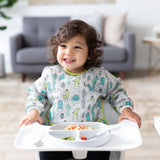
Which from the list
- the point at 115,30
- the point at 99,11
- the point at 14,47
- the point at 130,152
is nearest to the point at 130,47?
the point at 115,30

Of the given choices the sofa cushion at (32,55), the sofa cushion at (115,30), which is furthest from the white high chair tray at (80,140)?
the sofa cushion at (115,30)

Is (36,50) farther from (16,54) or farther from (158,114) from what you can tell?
(158,114)

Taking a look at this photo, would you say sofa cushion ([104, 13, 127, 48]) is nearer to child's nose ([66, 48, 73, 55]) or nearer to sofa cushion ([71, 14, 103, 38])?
sofa cushion ([71, 14, 103, 38])

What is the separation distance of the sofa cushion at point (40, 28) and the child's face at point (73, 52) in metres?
2.94

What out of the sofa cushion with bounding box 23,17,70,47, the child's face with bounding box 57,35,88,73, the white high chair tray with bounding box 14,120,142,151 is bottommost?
the sofa cushion with bounding box 23,17,70,47

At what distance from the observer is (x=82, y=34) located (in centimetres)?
137

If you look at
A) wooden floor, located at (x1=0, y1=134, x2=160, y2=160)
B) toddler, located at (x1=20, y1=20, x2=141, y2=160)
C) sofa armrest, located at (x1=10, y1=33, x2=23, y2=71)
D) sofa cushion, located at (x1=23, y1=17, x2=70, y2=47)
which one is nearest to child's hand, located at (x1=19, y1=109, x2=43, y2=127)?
toddler, located at (x1=20, y1=20, x2=141, y2=160)

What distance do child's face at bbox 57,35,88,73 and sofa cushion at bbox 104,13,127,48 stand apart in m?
2.75

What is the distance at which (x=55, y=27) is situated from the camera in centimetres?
427

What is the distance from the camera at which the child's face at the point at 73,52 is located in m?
1.35

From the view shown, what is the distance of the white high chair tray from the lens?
3.21 ft

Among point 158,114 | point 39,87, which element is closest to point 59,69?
point 39,87

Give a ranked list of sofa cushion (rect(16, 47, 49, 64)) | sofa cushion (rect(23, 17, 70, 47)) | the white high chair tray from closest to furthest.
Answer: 1. the white high chair tray
2. sofa cushion (rect(16, 47, 49, 64))
3. sofa cushion (rect(23, 17, 70, 47))

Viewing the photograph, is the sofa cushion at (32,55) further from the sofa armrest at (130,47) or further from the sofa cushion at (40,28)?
the sofa armrest at (130,47)
